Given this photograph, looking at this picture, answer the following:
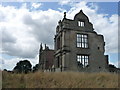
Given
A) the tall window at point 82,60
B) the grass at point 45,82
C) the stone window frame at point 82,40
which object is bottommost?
the grass at point 45,82

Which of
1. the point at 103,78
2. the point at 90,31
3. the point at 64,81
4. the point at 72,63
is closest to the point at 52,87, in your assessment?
the point at 64,81

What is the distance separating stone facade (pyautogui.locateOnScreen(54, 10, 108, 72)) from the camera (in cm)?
2703

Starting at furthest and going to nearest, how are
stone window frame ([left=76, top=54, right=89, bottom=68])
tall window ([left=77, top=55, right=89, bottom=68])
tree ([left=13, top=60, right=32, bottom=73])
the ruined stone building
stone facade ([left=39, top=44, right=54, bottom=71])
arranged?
stone facade ([left=39, top=44, right=54, bottom=71]) → stone window frame ([left=76, top=54, right=89, bottom=68]) → tall window ([left=77, top=55, right=89, bottom=68]) → the ruined stone building → tree ([left=13, top=60, right=32, bottom=73])

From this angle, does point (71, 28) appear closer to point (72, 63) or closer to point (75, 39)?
point (75, 39)

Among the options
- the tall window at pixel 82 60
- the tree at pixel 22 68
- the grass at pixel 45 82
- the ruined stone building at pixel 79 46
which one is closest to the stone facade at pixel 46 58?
the tree at pixel 22 68

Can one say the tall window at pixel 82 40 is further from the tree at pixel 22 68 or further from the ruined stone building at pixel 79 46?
the tree at pixel 22 68

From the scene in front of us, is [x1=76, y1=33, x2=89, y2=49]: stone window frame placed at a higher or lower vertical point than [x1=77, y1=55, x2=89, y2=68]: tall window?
higher

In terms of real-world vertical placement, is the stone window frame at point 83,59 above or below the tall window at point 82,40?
below

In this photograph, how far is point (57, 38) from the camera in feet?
99.9

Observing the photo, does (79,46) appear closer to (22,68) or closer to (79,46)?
(79,46)

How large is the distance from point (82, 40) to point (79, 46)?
1.04m

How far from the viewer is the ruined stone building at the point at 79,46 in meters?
27.0

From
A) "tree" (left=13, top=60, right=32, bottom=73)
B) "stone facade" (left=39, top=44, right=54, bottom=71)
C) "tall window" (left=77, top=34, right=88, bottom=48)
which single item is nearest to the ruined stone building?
"tall window" (left=77, top=34, right=88, bottom=48)

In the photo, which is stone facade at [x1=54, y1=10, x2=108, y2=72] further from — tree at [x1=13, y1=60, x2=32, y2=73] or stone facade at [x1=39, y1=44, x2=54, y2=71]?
stone facade at [x1=39, y1=44, x2=54, y2=71]
